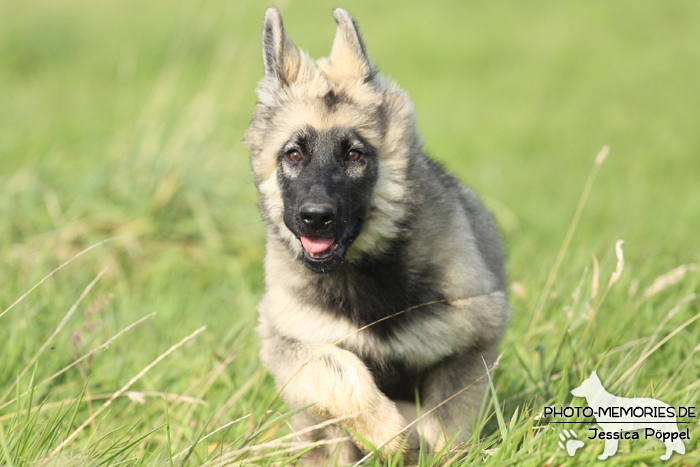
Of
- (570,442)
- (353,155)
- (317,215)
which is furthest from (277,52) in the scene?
(570,442)

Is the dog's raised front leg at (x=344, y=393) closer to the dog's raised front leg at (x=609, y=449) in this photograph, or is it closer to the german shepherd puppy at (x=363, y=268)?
the german shepherd puppy at (x=363, y=268)

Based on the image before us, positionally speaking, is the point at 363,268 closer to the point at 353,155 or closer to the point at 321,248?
the point at 321,248

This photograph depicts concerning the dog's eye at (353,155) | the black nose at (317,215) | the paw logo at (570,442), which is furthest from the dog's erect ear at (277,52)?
the paw logo at (570,442)

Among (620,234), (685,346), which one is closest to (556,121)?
(620,234)

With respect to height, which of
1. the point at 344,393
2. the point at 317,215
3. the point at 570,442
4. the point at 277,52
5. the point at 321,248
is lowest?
the point at 344,393

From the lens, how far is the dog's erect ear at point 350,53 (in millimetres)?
3389

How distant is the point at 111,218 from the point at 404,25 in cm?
1262

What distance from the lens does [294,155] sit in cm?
326

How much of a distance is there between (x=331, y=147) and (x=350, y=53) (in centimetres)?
63

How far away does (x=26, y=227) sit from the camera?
18.6ft

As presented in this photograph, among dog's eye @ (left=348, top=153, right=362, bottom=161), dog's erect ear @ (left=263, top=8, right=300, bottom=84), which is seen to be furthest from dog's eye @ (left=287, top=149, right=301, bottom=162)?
dog's erect ear @ (left=263, top=8, right=300, bottom=84)

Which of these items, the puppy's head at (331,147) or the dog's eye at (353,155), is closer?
the puppy's head at (331,147)

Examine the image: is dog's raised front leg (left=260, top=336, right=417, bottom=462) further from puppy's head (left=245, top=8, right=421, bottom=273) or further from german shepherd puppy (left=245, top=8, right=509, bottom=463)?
puppy's head (left=245, top=8, right=421, bottom=273)

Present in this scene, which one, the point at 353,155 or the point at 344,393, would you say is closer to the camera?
the point at 344,393
